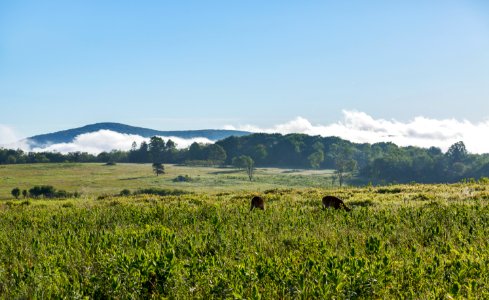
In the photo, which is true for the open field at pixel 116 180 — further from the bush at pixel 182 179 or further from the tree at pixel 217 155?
the tree at pixel 217 155

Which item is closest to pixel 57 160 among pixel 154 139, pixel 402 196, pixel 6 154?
pixel 6 154

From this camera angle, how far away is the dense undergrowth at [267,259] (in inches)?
220

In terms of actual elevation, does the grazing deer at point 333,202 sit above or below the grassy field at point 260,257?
above

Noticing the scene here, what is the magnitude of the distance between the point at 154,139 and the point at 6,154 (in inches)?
2680

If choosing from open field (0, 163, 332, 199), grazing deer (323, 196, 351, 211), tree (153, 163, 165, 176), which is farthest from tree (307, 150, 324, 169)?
grazing deer (323, 196, 351, 211)

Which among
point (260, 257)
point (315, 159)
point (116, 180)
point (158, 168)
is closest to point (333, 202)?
point (260, 257)

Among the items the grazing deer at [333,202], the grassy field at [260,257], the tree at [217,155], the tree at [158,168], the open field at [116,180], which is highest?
the tree at [217,155]

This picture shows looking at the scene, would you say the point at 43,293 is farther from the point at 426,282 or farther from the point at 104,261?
the point at 426,282

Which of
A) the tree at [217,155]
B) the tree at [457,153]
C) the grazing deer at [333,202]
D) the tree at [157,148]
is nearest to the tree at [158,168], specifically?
the tree at [217,155]

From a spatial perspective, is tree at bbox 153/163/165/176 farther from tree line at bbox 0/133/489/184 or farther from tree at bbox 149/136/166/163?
tree at bbox 149/136/166/163

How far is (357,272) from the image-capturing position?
5.71 meters

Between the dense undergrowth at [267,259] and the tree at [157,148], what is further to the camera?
the tree at [157,148]

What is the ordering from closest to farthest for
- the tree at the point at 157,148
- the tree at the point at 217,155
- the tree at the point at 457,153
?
the tree at the point at 457,153 → the tree at the point at 217,155 → the tree at the point at 157,148

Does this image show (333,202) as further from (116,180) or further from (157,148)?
(157,148)
